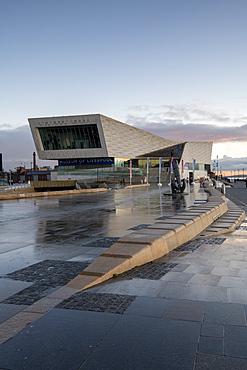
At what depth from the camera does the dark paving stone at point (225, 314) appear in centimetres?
438

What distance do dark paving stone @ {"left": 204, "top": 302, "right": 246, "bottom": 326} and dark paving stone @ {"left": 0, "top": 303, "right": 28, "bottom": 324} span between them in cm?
242

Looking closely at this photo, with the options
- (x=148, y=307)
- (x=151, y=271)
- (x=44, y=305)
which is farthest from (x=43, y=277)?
(x=148, y=307)

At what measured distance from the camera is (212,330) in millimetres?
4109

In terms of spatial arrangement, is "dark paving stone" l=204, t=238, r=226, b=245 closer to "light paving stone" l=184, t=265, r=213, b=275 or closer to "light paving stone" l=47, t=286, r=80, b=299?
"light paving stone" l=184, t=265, r=213, b=275

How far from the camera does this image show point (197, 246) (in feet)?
31.3

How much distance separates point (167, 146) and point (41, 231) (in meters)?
126

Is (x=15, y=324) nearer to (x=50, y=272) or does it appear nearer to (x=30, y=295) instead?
(x=30, y=295)

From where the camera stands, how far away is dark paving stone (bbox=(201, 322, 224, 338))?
398 cm

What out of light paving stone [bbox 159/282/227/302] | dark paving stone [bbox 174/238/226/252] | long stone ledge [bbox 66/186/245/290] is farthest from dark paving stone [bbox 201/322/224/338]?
dark paving stone [bbox 174/238/226/252]

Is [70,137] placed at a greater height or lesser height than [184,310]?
greater

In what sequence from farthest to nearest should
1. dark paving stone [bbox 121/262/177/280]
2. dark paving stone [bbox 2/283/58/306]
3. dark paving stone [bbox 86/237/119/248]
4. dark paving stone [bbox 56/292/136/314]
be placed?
dark paving stone [bbox 86/237/119/248] → dark paving stone [bbox 121/262/177/280] → dark paving stone [bbox 2/283/58/306] → dark paving stone [bbox 56/292/136/314]

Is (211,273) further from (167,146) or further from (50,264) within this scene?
(167,146)

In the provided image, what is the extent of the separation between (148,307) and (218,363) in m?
1.55

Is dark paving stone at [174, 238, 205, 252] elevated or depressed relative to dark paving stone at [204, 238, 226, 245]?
elevated
